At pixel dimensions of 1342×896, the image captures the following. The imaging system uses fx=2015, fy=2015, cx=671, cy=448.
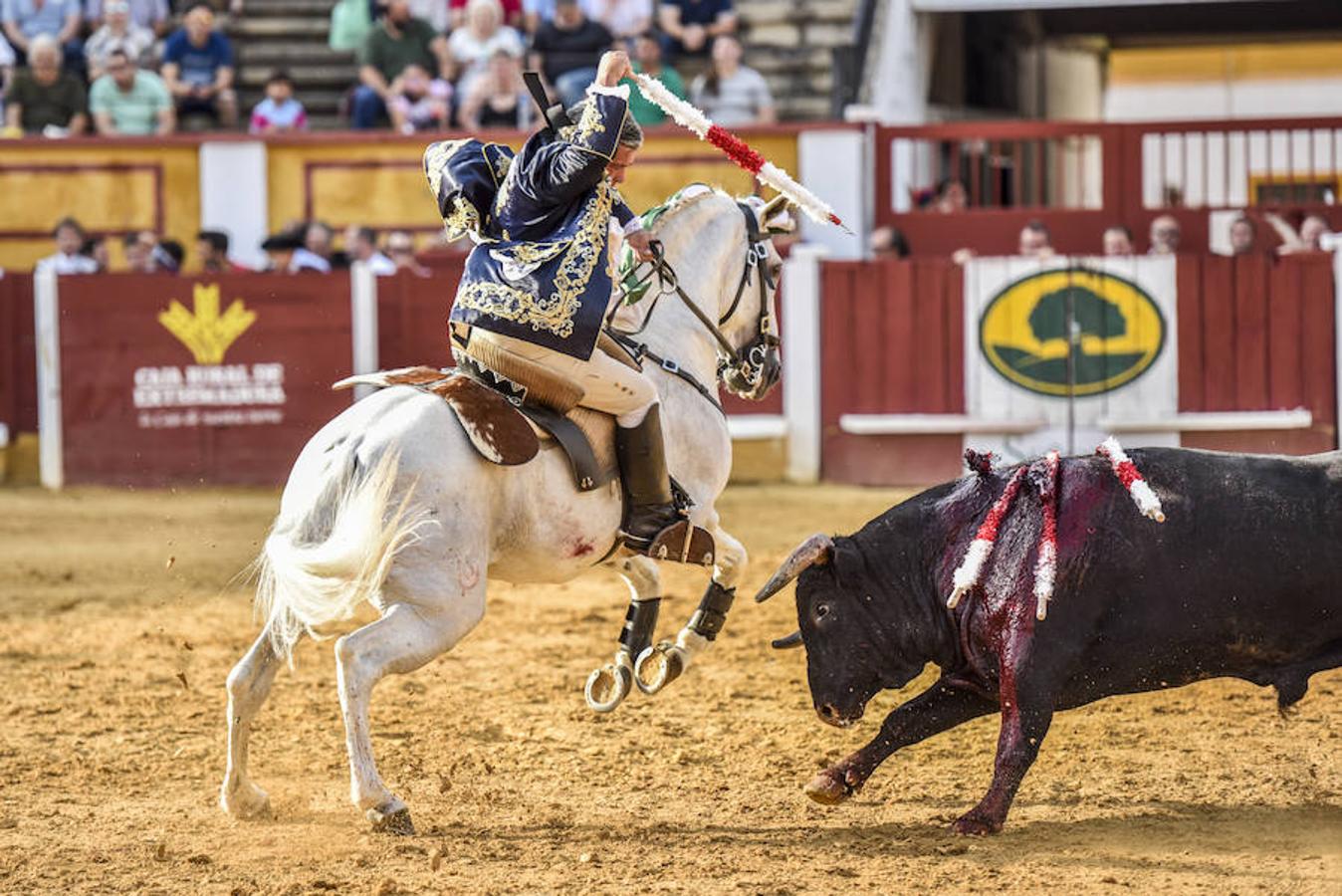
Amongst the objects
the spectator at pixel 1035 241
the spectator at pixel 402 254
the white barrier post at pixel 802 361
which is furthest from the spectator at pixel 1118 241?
the spectator at pixel 402 254

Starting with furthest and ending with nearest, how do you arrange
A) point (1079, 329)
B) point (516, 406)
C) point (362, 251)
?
1. point (362, 251)
2. point (1079, 329)
3. point (516, 406)

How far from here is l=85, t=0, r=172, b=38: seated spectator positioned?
15680 mm

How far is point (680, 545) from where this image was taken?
5.70 meters

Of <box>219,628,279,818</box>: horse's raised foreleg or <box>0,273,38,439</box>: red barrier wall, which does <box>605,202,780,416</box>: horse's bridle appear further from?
<box>0,273,38,439</box>: red barrier wall

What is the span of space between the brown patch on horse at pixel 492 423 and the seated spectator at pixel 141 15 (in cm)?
1149

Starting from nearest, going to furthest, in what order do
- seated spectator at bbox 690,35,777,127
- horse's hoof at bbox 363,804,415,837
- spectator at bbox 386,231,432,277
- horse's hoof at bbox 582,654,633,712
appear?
horse's hoof at bbox 363,804,415,837
horse's hoof at bbox 582,654,633,712
spectator at bbox 386,231,432,277
seated spectator at bbox 690,35,777,127

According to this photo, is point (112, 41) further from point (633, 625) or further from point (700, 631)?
point (700, 631)

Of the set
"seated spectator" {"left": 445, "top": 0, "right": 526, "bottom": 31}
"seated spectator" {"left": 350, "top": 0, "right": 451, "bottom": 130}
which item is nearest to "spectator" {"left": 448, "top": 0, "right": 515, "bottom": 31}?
"seated spectator" {"left": 445, "top": 0, "right": 526, "bottom": 31}

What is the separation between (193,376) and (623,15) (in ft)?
14.6

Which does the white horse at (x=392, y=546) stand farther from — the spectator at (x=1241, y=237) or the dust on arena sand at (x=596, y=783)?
the spectator at (x=1241, y=237)

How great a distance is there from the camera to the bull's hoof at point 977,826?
4797 mm

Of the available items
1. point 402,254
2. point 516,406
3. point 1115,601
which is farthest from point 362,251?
point 1115,601

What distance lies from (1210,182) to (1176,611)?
12872mm

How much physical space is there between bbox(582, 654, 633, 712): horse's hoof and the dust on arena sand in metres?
0.13
